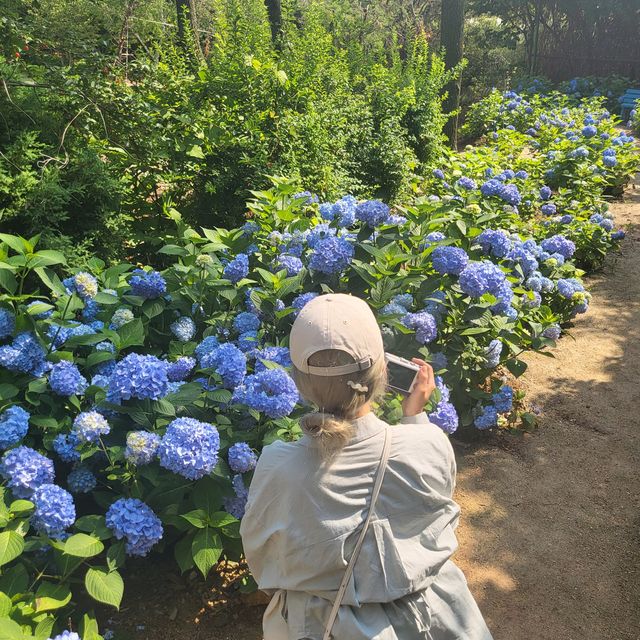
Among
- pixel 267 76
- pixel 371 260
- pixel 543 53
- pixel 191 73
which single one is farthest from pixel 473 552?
pixel 543 53

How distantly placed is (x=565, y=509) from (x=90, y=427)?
7.39 ft

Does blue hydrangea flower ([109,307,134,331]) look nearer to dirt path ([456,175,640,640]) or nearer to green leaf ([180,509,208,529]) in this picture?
green leaf ([180,509,208,529])

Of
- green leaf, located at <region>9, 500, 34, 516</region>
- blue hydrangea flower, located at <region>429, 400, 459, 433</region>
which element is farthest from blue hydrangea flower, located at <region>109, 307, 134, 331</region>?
blue hydrangea flower, located at <region>429, 400, 459, 433</region>

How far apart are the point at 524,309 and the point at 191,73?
13.0 feet

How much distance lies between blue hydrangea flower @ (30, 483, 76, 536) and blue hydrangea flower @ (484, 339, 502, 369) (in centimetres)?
217

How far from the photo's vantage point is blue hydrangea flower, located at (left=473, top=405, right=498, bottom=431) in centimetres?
353

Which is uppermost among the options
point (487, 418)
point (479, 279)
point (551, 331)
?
point (479, 279)

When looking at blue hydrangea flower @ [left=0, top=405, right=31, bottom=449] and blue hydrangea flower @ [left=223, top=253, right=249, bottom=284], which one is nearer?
blue hydrangea flower @ [left=0, top=405, right=31, bottom=449]

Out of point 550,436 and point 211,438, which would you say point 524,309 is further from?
point 211,438

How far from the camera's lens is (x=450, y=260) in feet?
10.4

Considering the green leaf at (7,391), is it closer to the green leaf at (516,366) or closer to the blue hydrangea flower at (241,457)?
the blue hydrangea flower at (241,457)

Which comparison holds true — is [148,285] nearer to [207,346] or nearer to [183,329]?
[183,329]

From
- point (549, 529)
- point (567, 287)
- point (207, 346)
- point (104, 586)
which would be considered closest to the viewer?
point (104, 586)

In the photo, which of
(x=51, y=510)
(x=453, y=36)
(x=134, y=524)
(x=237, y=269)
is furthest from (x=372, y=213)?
(x=453, y=36)
